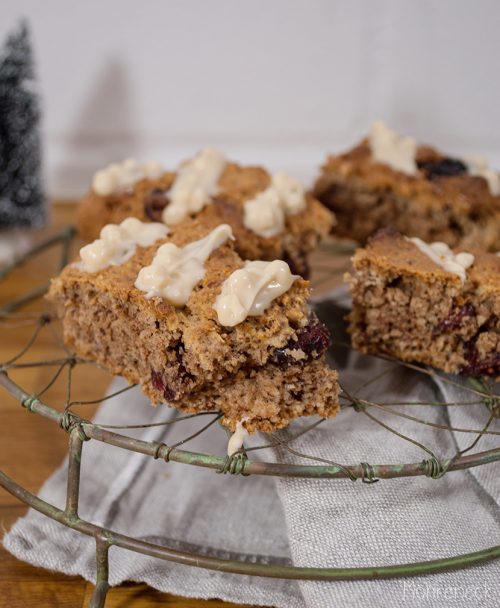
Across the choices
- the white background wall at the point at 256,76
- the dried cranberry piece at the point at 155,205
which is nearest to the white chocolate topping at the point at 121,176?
the dried cranberry piece at the point at 155,205

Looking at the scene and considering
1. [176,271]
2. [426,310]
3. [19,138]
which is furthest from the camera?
[19,138]

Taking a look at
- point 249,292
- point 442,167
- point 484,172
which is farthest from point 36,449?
point 484,172

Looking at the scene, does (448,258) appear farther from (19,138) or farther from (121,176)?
(19,138)

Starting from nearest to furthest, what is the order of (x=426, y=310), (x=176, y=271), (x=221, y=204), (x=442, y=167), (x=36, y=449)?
(x=176, y=271)
(x=426, y=310)
(x=36, y=449)
(x=221, y=204)
(x=442, y=167)

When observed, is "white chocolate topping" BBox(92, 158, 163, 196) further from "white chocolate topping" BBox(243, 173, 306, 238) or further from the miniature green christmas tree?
the miniature green christmas tree

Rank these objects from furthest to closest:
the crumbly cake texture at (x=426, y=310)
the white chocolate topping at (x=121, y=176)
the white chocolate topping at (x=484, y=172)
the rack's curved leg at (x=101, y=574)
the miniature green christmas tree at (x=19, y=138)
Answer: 1. the miniature green christmas tree at (x=19, y=138)
2. the white chocolate topping at (x=484, y=172)
3. the white chocolate topping at (x=121, y=176)
4. the crumbly cake texture at (x=426, y=310)
5. the rack's curved leg at (x=101, y=574)

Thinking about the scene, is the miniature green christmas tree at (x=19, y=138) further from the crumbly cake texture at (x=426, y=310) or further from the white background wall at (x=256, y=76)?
the crumbly cake texture at (x=426, y=310)

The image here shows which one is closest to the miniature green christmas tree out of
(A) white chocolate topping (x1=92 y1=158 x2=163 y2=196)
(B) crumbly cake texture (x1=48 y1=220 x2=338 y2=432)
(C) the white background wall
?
(C) the white background wall

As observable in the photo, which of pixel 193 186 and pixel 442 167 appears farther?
pixel 442 167
